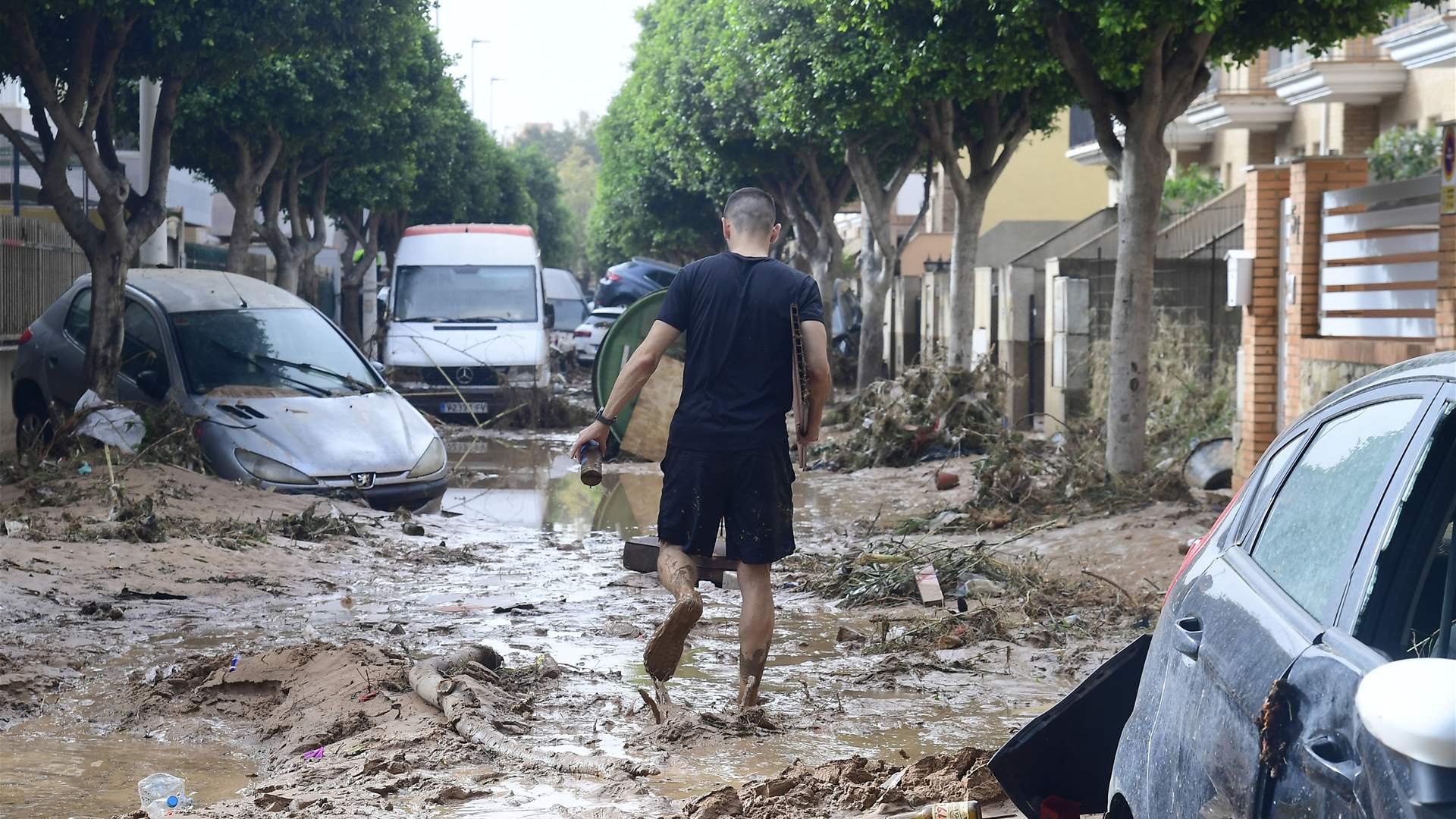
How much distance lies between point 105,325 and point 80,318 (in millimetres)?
805

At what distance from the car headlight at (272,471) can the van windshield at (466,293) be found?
9203 millimetres

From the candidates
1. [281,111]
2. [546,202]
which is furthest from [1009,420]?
[546,202]

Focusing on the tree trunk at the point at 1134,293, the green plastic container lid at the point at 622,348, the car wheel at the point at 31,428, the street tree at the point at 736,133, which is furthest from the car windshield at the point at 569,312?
the tree trunk at the point at 1134,293

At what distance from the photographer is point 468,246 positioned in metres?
21.2

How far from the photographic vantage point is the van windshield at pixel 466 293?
67.2 feet

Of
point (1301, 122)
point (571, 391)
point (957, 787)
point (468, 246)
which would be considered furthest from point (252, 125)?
point (957, 787)

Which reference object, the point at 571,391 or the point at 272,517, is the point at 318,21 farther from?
the point at 571,391

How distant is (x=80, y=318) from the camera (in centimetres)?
1310

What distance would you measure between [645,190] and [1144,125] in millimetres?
33176

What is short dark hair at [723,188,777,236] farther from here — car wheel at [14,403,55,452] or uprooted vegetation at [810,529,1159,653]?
car wheel at [14,403,55,452]

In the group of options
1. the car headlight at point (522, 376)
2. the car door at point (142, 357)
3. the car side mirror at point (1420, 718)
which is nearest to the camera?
the car side mirror at point (1420, 718)

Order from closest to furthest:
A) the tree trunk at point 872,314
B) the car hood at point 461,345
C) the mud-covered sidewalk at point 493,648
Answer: the mud-covered sidewalk at point 493,648
the car hood at point 461,345
the tree trunk at point 872,314

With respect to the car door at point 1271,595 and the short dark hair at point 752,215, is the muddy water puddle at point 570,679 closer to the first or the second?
the short dark hair at point 752,215

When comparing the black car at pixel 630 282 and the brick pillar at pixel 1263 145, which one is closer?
the brick pillar at pixel 1263 145
